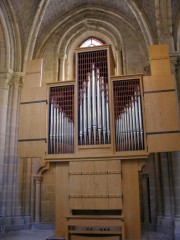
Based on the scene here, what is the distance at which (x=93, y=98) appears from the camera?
8523 millimetres

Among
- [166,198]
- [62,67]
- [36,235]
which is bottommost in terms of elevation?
[36,235]

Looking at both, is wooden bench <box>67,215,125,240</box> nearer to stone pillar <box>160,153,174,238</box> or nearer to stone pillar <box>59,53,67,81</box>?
stone pillar <box>160,153,174,238</box>

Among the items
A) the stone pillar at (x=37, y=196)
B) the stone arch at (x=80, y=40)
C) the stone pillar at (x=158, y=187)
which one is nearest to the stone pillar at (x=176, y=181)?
the stone pillar at (x=158, y=187)

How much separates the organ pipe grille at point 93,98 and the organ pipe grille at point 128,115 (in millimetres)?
297

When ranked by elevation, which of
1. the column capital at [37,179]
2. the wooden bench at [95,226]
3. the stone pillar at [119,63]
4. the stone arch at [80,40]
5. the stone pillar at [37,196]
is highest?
the stone arch at [80,40]

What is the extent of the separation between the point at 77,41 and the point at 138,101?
19.0 feet

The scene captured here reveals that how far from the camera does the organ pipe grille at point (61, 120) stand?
27.2 ft

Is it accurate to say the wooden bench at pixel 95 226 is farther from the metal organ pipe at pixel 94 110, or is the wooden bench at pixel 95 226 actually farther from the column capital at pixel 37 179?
the column capital at pixel 37 179

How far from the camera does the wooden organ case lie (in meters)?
7.62

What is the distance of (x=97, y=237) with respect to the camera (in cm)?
742

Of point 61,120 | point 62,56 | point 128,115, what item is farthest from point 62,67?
point 128,115

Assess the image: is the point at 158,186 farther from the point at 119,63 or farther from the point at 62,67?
the point at 62,67

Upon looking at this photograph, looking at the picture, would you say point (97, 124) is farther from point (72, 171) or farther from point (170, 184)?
point (170, 184)

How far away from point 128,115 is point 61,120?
2.03 meters
